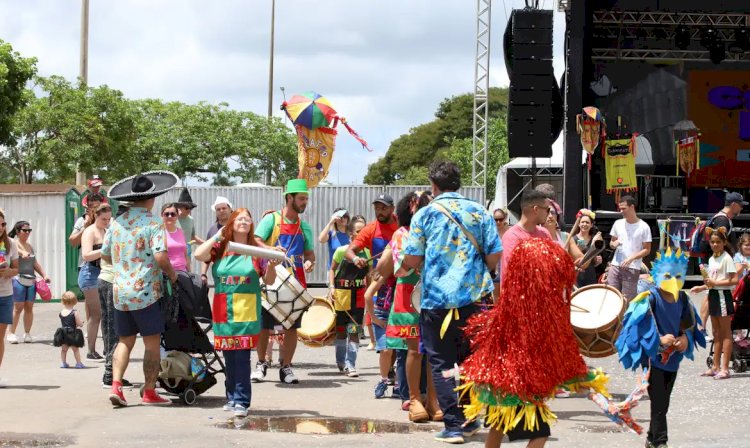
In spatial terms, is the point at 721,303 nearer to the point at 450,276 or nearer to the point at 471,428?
the point at 471,428

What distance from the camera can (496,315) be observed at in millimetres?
6512

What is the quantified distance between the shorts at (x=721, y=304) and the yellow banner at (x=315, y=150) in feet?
20.9

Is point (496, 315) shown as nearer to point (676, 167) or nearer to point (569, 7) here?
point (569, 7)

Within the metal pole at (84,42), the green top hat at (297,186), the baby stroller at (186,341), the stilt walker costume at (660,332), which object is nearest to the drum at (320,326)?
the green top hat at (297,186)

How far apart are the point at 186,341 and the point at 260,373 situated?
1.65m

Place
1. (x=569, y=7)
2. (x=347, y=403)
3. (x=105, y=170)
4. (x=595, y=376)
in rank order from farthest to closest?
(x=105, y=170)
(x=569, y=7)
(x=347, y=403)
(x=595, y=376)

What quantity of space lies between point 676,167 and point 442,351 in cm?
2476

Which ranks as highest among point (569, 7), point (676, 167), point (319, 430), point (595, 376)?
point (569, 7)

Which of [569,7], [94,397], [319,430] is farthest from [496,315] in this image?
[569,7]

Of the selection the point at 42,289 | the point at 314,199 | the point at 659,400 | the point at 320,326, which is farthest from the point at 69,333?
the point at 314,199

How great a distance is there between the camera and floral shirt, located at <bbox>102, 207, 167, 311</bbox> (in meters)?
9.79

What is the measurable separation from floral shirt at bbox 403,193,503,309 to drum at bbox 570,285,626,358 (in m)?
1.67

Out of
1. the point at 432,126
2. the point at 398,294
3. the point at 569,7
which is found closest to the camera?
the point at 398,294

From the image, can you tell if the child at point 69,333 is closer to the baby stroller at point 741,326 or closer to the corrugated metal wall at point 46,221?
the baby stroller at point 741,326
